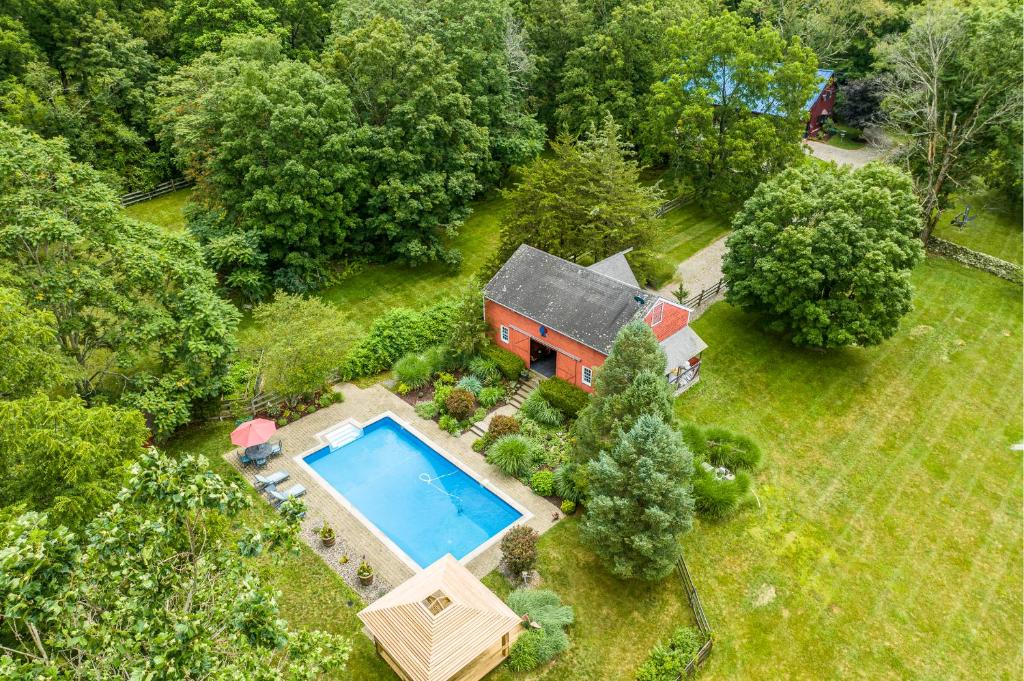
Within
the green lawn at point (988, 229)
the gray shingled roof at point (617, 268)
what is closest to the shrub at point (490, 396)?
the gray shingled roof at point (617, 268)

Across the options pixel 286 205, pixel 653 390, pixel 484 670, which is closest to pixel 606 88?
pixel 286 205

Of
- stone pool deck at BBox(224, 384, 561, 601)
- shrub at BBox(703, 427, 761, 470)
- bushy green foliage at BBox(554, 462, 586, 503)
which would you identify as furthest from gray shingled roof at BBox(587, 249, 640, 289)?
bushy green foliage at BBox(554, 462, 586, 503)

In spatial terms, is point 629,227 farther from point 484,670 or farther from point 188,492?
point 188,492

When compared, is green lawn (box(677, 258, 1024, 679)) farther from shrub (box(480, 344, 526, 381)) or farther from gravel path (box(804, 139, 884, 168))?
gravel path (box(804, 139, 884, 168))

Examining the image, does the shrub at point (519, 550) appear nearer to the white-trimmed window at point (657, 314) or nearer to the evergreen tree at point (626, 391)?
the evergreen tree at point (626, 391)

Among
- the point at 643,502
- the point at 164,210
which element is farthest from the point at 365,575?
the point at 164,210

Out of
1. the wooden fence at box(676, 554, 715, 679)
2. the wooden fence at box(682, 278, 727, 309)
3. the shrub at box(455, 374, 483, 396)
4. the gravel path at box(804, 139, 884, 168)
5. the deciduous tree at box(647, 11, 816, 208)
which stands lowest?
the wooden fence at box(676, 554, 715, 679)
